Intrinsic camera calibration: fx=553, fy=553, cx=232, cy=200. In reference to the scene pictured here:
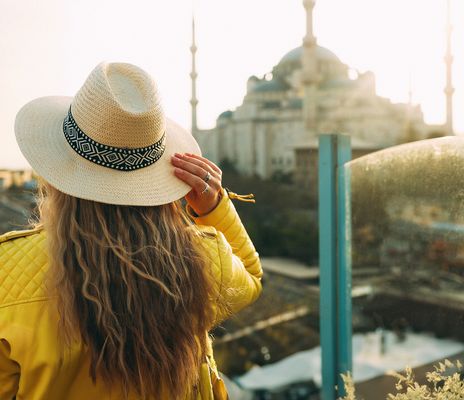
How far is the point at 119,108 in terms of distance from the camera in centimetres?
67

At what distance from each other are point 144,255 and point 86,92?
21cm

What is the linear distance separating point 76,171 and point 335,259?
742 mm

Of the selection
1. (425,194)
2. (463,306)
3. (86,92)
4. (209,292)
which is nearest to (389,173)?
(425,194)

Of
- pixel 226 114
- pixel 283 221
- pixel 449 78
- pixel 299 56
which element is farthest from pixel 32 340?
pixel 299 56

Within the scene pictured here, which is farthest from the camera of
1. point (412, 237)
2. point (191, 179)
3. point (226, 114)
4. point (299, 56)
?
point (299, 56)

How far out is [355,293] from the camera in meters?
1.35

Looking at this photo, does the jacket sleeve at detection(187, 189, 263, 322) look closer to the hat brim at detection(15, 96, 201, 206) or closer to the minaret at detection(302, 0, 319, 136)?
the hat brim at detection(15, 96, 201, 206)

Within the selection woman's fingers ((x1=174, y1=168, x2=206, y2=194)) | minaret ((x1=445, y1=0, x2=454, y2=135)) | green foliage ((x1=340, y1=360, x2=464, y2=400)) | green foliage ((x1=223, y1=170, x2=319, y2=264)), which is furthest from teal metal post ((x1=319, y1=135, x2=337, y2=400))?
green foliage ((x1=223, y1=170, x2=319, y2=264))

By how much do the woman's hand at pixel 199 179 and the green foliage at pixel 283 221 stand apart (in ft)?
61.3

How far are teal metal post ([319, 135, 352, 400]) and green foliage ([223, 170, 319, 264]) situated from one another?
59.8ft

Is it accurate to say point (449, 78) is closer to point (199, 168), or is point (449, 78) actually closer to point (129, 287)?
point (199, 168)

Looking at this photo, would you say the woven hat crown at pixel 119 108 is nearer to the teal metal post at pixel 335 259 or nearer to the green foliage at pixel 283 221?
the teal metal post at pixel 335 259

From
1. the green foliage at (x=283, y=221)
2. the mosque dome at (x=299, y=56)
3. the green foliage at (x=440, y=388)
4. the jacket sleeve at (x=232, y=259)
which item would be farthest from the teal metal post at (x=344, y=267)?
the mosque dome at (x=299, y=56)

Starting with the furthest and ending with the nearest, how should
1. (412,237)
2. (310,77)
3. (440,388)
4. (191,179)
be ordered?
(310,77) → (412,237) → (440,388) → (191,179)
